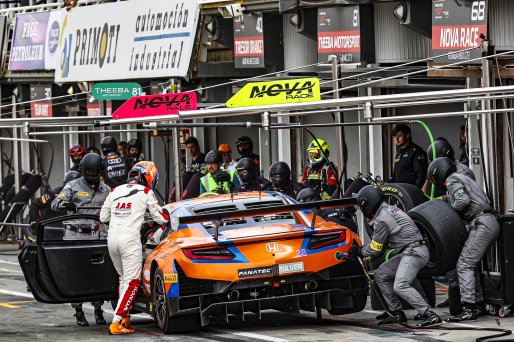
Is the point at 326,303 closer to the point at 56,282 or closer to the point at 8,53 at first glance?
the point at 56,282

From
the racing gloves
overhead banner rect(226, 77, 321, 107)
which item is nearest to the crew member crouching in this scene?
overhead banner rect(226, 77, 321, 107)

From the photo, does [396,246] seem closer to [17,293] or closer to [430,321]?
[430,321]

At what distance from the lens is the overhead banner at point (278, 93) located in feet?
49.7

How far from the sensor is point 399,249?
1459 cm

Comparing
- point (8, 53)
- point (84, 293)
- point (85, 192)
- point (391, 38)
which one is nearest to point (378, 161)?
point (391, 38)

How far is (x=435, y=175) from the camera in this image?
1520cm

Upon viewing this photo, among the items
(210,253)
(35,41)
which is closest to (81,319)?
(210,253)

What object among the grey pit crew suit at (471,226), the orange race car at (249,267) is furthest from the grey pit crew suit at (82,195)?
the grey pit crew suit at (471,226)

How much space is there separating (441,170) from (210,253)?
272 cm

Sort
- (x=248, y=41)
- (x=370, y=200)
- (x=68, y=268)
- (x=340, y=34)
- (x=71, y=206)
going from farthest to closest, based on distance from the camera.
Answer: (x=248, y=41) < (x=340, y=34) < (x=71, y=206) < (x=68, y=268) < (x=370, y=200)

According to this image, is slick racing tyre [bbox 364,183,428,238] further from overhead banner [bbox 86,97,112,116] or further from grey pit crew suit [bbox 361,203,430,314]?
overhead banner [bbox 86,97,112,116]

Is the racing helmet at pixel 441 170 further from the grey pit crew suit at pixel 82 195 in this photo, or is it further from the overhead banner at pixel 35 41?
the overhead banner at pixel 35 41

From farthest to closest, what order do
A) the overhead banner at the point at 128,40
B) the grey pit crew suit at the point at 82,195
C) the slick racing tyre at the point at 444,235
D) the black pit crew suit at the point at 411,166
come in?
the overhead banner at the point at 128,40, the black pit crew suit at the point at 411,166, the grey pit crew suit at the point at 82,195, the slick racing tyre at the point at 444,235

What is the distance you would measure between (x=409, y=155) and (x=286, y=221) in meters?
4.62
